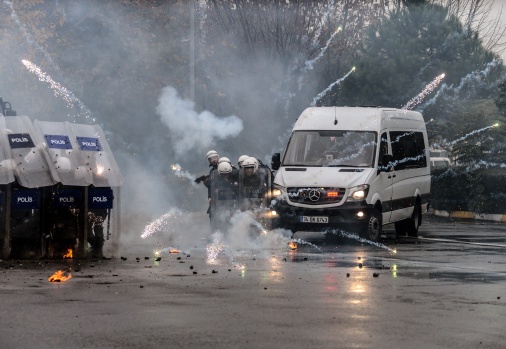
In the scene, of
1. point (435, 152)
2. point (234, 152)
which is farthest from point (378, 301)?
point (435, 152)

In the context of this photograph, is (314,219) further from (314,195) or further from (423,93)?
(423,93)

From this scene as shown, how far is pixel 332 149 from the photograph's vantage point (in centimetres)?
2338

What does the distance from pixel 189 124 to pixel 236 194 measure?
21.5m

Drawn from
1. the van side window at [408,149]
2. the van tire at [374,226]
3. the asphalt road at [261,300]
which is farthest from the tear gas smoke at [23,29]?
the asphalt road at [261,300]

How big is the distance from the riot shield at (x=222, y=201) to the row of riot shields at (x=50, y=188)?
611 cm

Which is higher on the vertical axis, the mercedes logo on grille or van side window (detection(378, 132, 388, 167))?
van side window (detection(378, 132, 388, 167))

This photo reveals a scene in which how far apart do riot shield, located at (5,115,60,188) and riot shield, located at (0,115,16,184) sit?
0.04 meters

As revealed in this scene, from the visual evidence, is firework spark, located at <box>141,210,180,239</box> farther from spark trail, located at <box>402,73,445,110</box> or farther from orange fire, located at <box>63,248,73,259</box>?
spark trail, located at <box>402,73,445,110</box>

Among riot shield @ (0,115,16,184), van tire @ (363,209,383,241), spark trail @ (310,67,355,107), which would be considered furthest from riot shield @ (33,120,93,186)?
spark trail @ (310,67,355,107)

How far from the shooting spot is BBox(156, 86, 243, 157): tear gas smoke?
45188 millimetres

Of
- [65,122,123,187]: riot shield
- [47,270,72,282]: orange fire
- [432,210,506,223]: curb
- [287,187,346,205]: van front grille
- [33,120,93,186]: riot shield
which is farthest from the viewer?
[432,210,506,223]: curb

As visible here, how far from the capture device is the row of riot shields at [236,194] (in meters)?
24.3

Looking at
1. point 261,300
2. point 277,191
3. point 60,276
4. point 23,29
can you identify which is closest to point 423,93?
point 23,29

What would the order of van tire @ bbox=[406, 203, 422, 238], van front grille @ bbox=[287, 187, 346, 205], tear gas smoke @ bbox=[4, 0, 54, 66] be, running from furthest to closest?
tear gas smoke @ bbox=[4, 0, 54, 66] < van tire @ bbox=[406, 203, 422, 238] < van front grille @ bbox=[287, 187, 346, 205]
